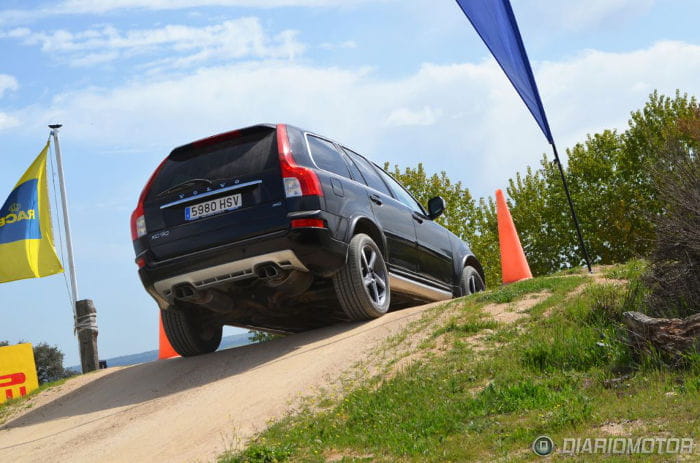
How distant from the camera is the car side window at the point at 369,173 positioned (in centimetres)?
964

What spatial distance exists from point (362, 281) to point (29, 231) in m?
8.87

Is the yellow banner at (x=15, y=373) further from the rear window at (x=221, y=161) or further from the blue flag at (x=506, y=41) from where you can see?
the blue flag at (x=506, y=41)

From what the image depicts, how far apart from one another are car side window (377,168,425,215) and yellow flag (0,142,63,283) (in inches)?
279

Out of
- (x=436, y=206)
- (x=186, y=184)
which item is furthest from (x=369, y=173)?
(x=186, y=184)

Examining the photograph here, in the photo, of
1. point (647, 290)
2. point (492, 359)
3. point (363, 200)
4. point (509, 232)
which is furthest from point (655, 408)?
point (509, 232)

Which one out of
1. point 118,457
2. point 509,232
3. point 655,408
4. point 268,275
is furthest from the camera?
point 509,232

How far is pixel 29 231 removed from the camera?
1507 centimetres

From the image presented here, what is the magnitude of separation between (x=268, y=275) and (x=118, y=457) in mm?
2393

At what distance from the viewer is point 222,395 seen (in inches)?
279

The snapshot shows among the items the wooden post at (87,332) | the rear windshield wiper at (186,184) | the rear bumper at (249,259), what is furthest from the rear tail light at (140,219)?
the wooden post at (87,332)

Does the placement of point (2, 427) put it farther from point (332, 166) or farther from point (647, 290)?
point (647, 290)

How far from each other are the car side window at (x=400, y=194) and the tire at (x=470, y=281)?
1225 mm

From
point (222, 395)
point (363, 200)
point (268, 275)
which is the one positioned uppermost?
point (363, 200)

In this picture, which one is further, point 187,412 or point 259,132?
point 259,132
